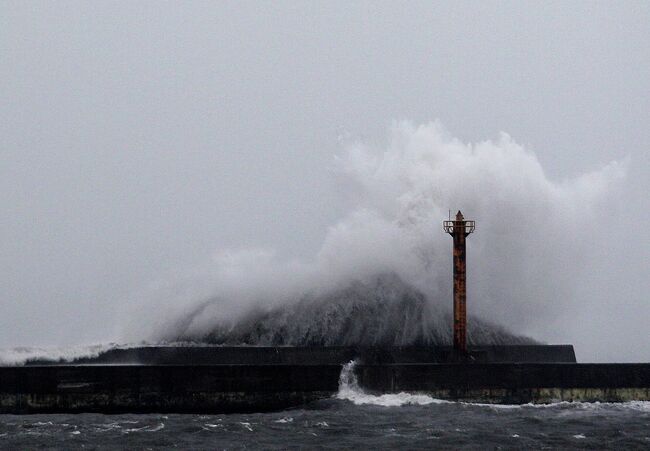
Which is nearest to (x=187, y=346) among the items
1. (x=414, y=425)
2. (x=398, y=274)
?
(x=398, y=274)

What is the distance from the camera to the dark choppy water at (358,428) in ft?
66.4

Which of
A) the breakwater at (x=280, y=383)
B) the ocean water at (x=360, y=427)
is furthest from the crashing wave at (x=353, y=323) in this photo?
the ocean water at (x=360, y=427)

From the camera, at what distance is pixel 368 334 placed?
107 ft

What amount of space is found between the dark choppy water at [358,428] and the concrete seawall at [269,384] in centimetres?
66

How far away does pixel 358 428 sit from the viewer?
21.9 meters

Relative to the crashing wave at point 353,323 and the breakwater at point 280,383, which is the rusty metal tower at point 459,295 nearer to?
the breakwater at point 280,383

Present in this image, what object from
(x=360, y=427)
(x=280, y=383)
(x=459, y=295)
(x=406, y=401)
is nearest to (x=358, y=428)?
(x=360, y=427)

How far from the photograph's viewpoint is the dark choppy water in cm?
2025

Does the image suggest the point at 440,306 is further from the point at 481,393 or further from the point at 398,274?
the point at 481,393

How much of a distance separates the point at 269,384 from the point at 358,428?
437cm

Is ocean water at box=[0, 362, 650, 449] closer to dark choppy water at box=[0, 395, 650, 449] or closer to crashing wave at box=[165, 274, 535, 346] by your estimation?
dark choppy water at box=[0, 395, 650, 449]

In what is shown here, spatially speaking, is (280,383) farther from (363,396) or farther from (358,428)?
(358,428)

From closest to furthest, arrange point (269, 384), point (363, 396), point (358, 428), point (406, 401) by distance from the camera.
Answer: point (358, 428) → point (269, 384) → point (406, 401) → point (363, 396)

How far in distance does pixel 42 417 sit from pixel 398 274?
1413 centimetres
